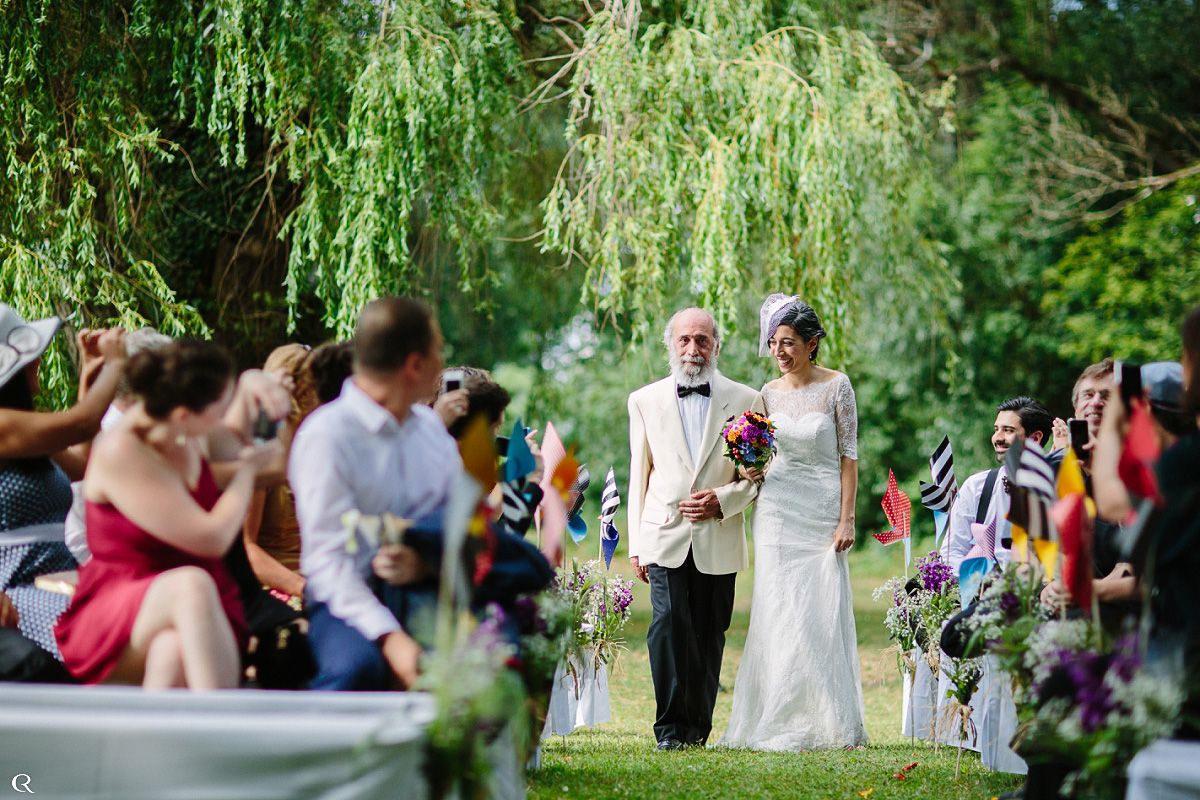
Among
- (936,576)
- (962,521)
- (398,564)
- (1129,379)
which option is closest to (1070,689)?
(1129,379)

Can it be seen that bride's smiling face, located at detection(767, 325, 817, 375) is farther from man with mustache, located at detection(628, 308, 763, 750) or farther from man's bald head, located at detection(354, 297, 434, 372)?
man's bald head, located at detection(354, 297, 434, 372)

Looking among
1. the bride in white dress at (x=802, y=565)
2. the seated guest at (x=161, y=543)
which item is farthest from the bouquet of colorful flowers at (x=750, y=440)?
the seated guest at (x=161, y=543)

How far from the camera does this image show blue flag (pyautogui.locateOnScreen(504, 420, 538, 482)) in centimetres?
→ 478

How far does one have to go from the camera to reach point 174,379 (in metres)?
3.93

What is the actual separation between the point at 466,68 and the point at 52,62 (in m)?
2.82

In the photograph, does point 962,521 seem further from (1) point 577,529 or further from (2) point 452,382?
(2) point 452,382

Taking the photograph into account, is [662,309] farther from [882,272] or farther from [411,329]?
[411,329]

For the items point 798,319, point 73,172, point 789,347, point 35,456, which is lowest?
point 35,456

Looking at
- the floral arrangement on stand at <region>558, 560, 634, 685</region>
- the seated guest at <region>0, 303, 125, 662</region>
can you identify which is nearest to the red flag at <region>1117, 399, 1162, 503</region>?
the seated guest at <region>0, 303, 125, 662</region>

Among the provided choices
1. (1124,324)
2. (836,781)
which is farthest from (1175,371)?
(1124,324)

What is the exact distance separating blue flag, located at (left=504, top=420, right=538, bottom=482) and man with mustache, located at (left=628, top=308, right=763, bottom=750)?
243 centimetres

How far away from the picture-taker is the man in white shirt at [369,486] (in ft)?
12.8

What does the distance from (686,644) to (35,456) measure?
3623 millimetres

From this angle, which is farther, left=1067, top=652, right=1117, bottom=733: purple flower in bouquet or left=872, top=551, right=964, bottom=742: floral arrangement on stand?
left=872, top=551, right=964, bottom=742: floral arrangement on stand
